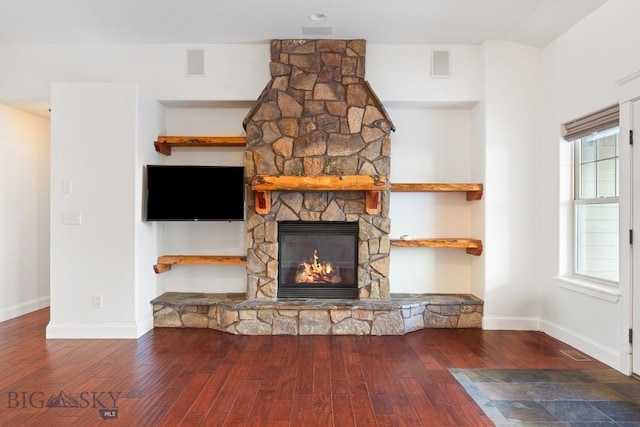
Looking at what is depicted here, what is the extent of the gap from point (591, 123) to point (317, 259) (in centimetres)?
292

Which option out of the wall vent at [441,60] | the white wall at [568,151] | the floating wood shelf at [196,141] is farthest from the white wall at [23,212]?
the white wall at [568,151]

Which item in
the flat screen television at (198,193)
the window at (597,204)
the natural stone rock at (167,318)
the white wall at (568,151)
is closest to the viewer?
the white wall at (568,151)

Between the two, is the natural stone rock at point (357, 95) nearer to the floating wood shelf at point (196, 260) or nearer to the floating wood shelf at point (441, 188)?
the floating wood shelf at point (441, 188)

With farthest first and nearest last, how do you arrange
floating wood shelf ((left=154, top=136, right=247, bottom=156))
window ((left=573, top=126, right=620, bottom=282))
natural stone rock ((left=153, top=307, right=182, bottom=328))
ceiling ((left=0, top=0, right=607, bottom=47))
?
1. floating wood shelf ((left=154, top=136, right=247, bottom=156))
2. natural stone rock ((left=153, top=307, right=182, bottom=328))
3. ceiling ((left=0, top=0, right=607, bottom=47))
4. window ((left=573, top=126, right=620, bottom=282))

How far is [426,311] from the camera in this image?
4.23 metres

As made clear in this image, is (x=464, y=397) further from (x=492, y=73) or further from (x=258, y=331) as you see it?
(x=492, y=73)

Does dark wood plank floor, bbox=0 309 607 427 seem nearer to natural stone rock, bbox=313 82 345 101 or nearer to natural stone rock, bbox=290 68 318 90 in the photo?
natural stone rock, bbox=313 82 345 101

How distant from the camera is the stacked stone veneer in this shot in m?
4.24

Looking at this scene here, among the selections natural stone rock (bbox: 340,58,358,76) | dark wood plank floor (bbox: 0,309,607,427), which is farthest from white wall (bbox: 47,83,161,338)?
natural stone rock (bbox: 340,58,358,76)

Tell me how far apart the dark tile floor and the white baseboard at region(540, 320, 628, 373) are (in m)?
0.11

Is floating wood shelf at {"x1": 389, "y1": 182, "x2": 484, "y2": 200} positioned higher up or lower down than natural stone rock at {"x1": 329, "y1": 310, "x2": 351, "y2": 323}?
higher up

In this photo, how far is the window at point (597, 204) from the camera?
3.38 m

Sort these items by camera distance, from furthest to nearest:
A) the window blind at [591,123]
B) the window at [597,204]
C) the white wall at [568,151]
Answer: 1. the window at [597,204]
2. the window blind at [591,123]
3. the white wall at [568,151]

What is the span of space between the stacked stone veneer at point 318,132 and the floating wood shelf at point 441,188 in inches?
7.6
